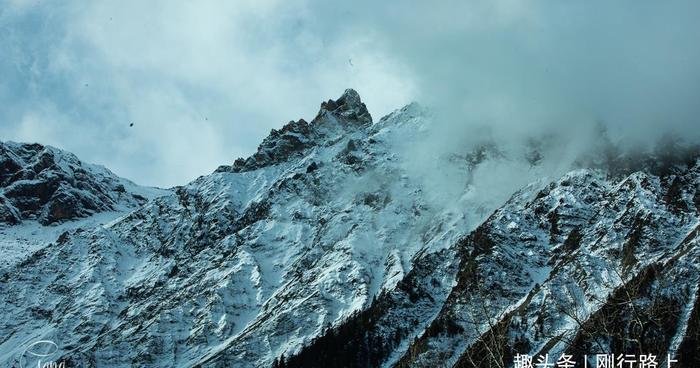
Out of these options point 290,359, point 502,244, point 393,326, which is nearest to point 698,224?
point 502,244

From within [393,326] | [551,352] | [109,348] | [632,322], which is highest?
[109,348]

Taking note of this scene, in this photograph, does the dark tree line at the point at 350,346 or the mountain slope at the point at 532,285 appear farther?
the dark tree line at the point at 350,346

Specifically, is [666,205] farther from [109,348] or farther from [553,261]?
[109,348]

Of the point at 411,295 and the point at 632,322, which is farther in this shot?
the point at 411,295

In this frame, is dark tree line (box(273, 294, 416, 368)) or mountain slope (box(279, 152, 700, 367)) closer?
mountain slope (box(279, 152, 700, 367))

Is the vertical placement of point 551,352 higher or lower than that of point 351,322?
lower

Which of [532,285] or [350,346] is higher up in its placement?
[350,346]

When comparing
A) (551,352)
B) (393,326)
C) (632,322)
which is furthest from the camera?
(393,326)

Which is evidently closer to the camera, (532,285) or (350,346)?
(350,346)

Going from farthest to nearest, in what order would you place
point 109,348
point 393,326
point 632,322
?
1. point 109,348
2. point 393,326
3. point 632,322

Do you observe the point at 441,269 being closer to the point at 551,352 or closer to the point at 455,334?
the point at 455,334

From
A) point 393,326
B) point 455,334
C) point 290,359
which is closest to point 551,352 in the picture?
point 455,334

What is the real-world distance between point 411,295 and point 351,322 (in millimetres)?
18086

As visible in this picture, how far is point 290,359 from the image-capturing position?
565ft
